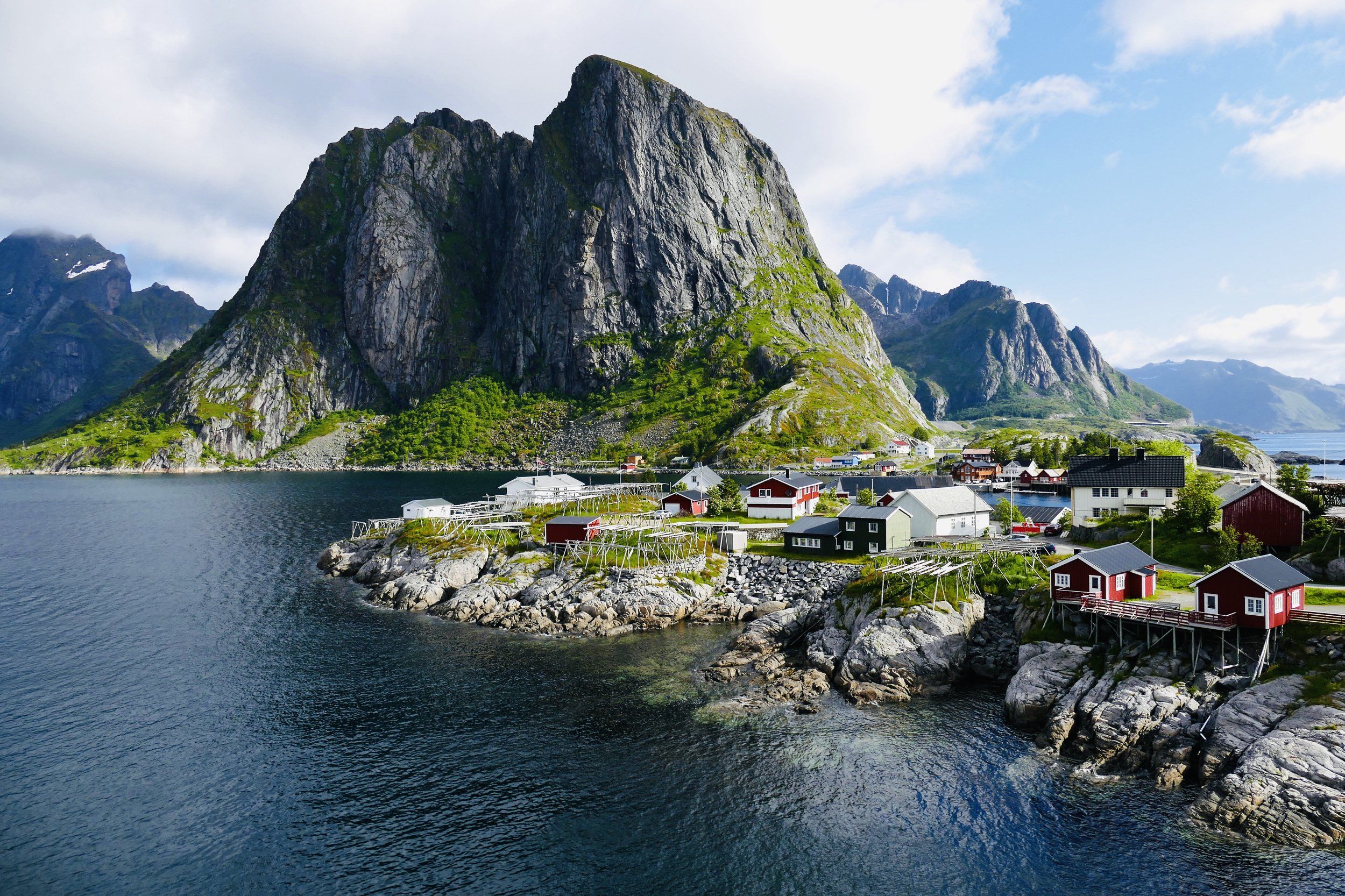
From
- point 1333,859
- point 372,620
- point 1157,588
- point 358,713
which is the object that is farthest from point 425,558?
point 1333,859

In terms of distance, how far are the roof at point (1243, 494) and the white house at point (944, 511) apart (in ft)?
71.2

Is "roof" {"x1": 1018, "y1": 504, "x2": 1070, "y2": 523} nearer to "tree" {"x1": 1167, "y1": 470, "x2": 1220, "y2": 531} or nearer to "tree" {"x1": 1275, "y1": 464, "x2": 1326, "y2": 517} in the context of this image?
"tree" {"x1": 1167, "y1": 470, "x2": 1220, "y2": 531}

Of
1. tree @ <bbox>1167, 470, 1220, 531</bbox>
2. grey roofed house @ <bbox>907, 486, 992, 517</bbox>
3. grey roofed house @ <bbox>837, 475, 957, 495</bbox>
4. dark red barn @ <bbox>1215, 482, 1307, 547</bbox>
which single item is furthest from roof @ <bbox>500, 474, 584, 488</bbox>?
dark red barn @ <bbox>1215, 482, 1307, 547</bbox>

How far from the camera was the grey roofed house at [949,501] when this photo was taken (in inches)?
2975

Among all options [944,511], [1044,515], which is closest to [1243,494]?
[944,511]

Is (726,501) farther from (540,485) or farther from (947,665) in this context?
(947,665)

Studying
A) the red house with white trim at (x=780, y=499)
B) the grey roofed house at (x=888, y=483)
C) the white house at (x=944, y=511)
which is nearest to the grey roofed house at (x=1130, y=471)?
the white house at (x=944, y=511)

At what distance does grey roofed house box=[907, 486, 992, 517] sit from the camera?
75.6 meters

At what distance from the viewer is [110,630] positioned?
62656 mm

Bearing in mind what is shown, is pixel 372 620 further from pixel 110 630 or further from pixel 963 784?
pixel 963 784

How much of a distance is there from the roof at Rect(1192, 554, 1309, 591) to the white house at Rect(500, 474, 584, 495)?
3561 inches

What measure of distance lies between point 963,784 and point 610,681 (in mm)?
23692

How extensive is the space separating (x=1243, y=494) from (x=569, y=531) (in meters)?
59.4

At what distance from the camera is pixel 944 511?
76062 mm
